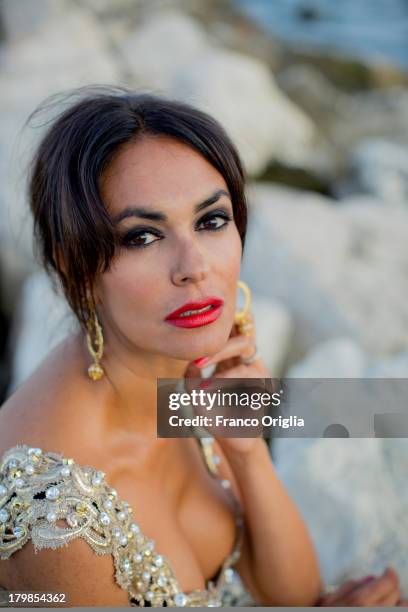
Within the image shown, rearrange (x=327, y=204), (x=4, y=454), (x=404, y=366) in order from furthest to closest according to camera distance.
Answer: (x=327, y=204), (x=404, y=366), (x=4, y=454)

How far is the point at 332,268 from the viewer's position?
486 cm

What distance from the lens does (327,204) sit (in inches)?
224

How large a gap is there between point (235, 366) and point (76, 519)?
32.3 inches

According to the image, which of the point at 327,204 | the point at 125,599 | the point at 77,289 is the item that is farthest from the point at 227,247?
the point at 327,204

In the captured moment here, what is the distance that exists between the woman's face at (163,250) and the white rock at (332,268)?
2.77 m

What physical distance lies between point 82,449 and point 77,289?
0.48 meters

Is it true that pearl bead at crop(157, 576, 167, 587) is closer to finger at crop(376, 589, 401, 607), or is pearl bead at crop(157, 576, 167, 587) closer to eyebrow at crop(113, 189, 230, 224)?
finger at crop(376, 589, 401, 607)

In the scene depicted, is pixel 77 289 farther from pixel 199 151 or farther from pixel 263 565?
pixel 263 565

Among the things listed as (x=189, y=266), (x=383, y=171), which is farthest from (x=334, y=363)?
(x=383, y=171)

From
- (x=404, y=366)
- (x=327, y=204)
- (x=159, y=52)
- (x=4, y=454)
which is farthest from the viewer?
(x=159, y=52)

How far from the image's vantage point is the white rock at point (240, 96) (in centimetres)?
711

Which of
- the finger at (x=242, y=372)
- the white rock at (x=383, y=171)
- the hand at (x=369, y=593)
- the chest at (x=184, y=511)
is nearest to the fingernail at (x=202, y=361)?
the finger at (x=242, y=372)

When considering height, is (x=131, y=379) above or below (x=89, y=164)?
below

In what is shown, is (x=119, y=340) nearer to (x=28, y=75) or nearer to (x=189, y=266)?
(x=189, y=266)
